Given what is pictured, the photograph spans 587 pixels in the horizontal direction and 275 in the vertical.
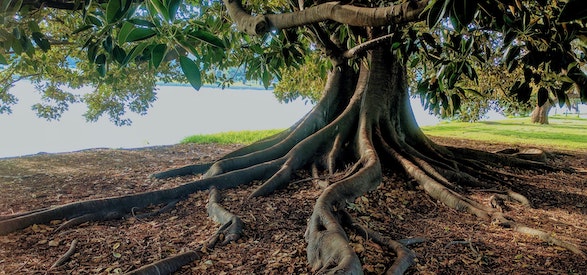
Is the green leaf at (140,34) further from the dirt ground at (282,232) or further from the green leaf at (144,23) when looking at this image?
the dirt ground at (282,232)

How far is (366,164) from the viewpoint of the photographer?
14.5 ft

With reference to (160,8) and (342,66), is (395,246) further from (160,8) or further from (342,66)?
(160,8)

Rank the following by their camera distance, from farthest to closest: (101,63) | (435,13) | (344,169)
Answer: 1. (344,169)
2. (101,63)
3. (435,13)

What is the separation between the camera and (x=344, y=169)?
16.2 feet

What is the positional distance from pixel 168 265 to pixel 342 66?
2450 millimetres

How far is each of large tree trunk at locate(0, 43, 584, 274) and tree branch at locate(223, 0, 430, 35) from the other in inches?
39.5

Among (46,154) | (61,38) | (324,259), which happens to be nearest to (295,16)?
(324,259)

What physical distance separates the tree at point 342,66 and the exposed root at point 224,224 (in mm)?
16

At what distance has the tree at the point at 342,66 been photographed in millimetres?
1456

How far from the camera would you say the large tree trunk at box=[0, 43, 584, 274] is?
2.92 metres

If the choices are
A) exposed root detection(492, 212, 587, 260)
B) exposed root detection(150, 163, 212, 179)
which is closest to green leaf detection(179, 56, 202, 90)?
exposed root detection(492, 212, 587, 260)

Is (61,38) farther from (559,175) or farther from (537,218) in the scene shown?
(559,175)

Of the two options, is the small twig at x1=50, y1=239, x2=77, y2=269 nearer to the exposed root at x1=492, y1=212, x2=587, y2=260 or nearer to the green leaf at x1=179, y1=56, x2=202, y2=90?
the green leaf at x1=179, y1=56, x2=202, y2=90

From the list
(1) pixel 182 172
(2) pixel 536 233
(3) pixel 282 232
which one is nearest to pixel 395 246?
(3) pixel 282 232
